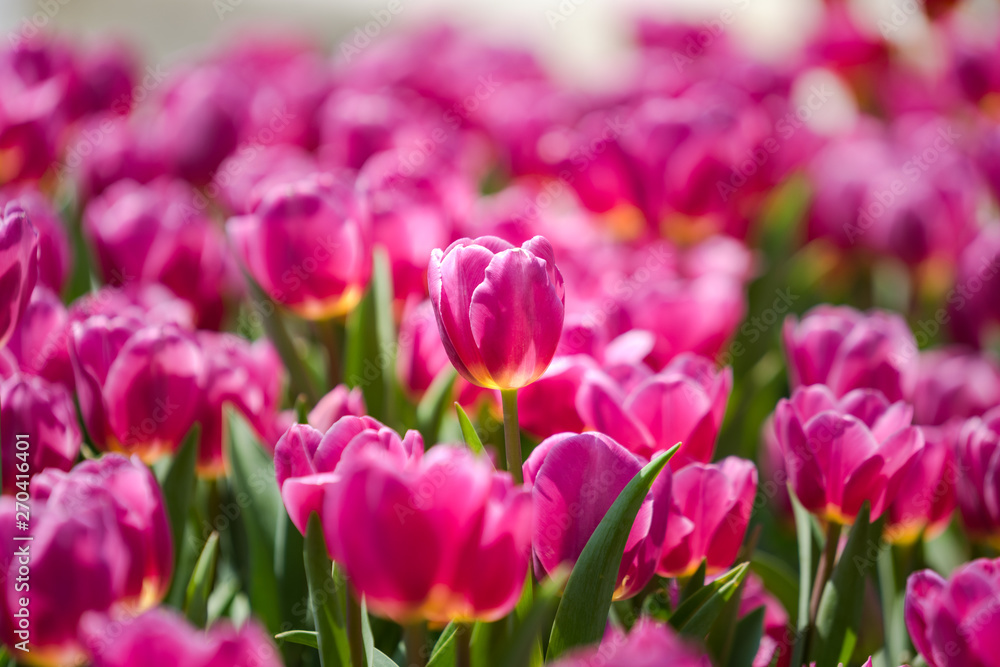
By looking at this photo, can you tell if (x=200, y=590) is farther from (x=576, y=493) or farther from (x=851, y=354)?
(x=851, y=354)

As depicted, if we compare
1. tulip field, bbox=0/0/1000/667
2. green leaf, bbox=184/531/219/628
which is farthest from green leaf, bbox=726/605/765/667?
green leaf, bbox=184/531/219/628

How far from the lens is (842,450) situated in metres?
0.51

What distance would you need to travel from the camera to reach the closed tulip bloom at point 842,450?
509 mm

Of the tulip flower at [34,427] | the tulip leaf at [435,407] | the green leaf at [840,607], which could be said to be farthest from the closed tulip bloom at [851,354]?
the tulip flower at [34,427]

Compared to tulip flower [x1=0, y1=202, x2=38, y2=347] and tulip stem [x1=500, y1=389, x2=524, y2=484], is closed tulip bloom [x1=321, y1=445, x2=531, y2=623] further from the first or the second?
tulip flower [x1=0, y1=202, x2=38, y2=347]

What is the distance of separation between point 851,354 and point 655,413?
0.17 meters

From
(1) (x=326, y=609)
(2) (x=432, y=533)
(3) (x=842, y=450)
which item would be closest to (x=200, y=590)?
(1) (x=326, y=609)

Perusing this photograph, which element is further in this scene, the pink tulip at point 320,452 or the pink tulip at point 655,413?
the pink tulip at point 655,413

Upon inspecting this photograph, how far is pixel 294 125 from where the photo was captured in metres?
1.18

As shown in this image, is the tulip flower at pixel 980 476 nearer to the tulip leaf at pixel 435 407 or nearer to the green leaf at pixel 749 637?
the green leaf at pixel 749 637

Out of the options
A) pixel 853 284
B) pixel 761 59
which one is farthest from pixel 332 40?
pixel 853 284

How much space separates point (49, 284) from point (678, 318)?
463 millimetres

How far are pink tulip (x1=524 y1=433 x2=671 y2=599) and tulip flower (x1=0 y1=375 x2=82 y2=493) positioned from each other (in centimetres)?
25

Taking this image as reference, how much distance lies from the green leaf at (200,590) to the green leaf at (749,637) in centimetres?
28
